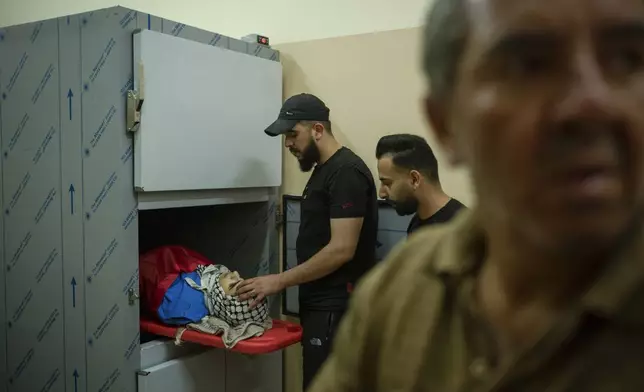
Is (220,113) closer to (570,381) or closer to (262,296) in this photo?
(262,296)

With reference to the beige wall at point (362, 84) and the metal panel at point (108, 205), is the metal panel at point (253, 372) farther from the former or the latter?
the beige wall at point (362, 84)

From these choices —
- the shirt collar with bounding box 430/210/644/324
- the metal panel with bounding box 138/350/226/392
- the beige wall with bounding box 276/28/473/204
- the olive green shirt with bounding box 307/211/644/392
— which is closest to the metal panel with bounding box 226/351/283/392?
the metal panel with bounding box 138/350/226/392

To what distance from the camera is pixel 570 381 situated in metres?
0.41

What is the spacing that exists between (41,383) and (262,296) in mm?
902

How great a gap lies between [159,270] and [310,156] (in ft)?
2.38

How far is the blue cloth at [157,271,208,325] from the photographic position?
7.48 feet

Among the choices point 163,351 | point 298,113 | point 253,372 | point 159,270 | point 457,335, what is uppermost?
point 298,113

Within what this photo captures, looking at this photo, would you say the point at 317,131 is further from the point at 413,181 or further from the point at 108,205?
the point at 108,205

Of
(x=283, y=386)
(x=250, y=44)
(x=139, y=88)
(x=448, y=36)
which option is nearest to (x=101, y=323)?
(x=139, y=88)

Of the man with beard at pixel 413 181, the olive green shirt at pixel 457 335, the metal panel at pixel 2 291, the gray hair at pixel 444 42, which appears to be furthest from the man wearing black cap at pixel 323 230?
the gray hair at pixel 444 42

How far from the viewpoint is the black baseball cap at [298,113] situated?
2.39 meters

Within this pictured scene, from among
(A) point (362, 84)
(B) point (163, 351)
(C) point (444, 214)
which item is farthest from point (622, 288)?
(A) point (362, 84)

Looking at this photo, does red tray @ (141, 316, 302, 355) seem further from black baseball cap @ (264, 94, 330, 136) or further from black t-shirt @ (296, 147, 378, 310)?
black baseball cap @ (264, 94, 330, 136)

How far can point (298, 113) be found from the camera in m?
2.39
